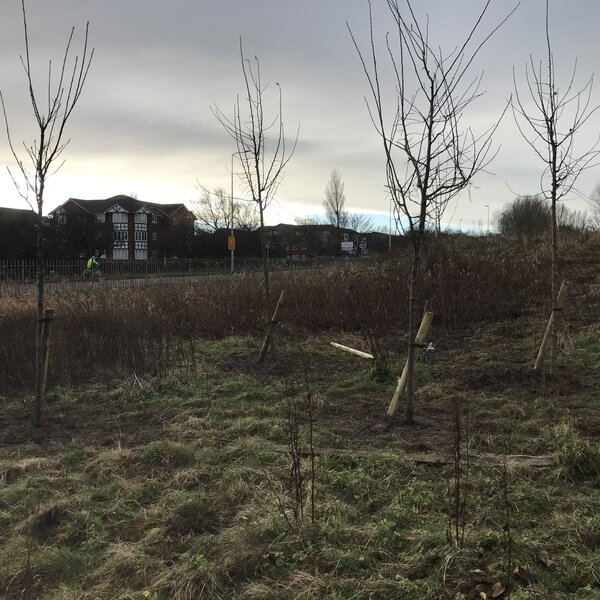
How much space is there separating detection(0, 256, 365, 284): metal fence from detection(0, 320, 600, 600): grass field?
47.0 feet

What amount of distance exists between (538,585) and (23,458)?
144 inches

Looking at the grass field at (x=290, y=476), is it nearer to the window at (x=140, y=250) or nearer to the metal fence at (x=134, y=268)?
the metal fence at (x=134, y=268)

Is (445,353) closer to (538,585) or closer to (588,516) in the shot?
(588,516)

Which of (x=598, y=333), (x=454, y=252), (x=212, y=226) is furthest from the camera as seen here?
(x=212, y=226)

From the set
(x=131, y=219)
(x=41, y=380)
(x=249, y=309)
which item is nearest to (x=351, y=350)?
(x=249, y=309)

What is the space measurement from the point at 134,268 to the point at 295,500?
3089cm

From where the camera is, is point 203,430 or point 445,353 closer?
point 203,430

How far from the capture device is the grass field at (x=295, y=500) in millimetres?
2461

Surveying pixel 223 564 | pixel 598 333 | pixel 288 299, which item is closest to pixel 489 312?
pixel 598 333

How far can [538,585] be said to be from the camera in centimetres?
229

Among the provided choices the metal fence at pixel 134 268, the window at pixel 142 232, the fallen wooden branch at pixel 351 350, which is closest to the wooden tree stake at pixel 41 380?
the fallen wooden branch at pixel 351 350

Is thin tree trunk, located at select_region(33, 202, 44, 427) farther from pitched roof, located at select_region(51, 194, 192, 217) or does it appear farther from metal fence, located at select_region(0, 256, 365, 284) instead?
pitched roof, located at select_region(51, 194, 192, 217)

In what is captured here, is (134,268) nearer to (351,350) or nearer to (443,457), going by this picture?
(351,350)

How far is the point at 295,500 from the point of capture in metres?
3.15
